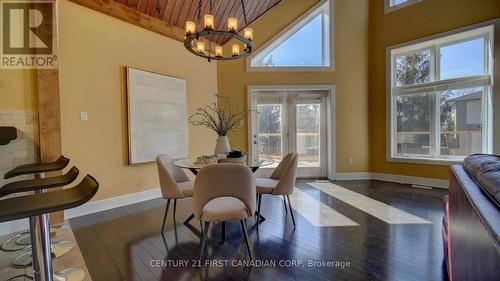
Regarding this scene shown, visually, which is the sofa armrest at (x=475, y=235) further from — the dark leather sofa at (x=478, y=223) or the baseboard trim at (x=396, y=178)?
the baseboard trim at (x=396, y=178)

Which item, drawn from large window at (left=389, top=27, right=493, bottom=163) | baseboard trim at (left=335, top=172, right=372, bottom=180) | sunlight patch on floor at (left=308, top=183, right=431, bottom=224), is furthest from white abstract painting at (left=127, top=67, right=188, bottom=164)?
large window at (left=389, top=27, right=493, bottom=163)

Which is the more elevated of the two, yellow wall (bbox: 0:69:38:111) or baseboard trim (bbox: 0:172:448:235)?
yellow wall (bbox: 0:69:38:111)

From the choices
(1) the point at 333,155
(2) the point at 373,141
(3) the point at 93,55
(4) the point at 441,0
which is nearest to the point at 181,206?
(3) the point at 93,55

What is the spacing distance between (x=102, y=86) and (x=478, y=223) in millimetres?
3948

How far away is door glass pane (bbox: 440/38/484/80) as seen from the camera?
3.91m

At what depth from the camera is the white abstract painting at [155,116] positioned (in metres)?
3.55

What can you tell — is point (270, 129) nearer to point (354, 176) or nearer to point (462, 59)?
point (354, 176)

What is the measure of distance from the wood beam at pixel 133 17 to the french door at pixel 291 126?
6.47ft

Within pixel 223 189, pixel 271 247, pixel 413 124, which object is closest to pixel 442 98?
pixel 413 124

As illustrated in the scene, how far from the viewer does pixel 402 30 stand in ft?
14.9

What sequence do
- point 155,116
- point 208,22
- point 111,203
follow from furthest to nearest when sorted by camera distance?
point 155,116
point 111,203
point 208,22

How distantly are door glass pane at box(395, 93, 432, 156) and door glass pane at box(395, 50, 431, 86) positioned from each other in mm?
311

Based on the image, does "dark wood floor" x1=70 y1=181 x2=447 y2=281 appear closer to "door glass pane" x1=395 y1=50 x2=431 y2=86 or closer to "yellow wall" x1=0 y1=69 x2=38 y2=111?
"yellow wall" x1=0 y1=69 x2=38 y2=111

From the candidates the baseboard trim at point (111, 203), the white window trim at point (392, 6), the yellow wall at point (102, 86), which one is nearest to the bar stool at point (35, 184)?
the baseboard trim at point (111, 203)
